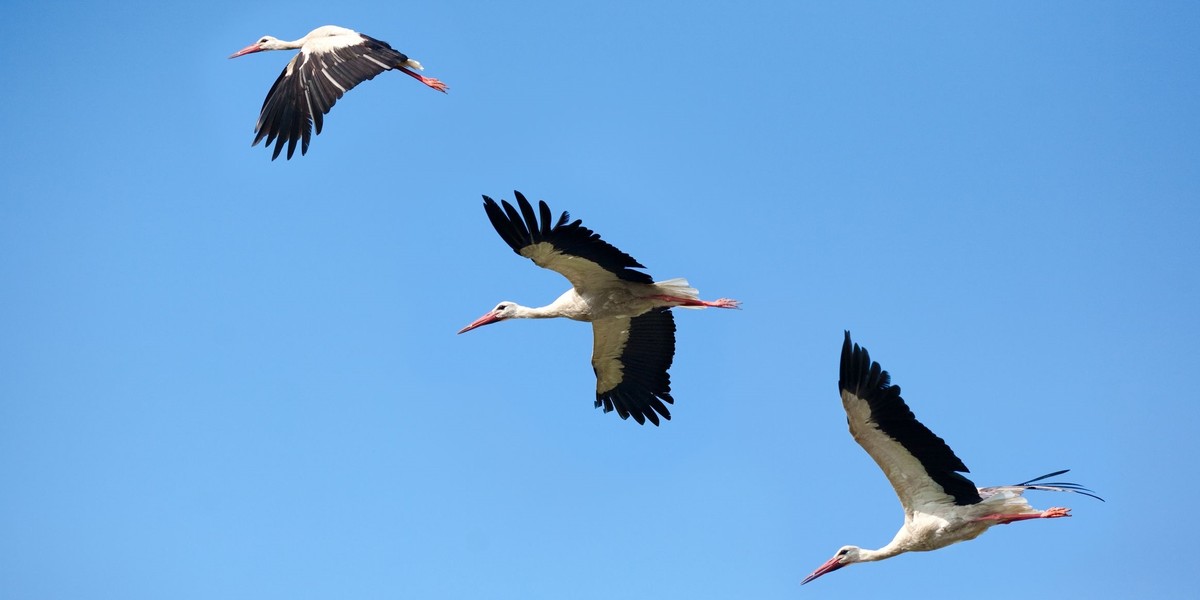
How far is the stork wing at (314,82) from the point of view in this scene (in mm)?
12562

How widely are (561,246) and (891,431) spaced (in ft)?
10.5

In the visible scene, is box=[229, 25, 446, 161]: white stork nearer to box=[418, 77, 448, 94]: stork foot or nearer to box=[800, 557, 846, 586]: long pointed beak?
box=[418, 77, 448, 94]: stork foot

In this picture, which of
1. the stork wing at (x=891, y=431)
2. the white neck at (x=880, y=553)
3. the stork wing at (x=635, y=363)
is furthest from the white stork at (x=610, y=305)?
the white neck at (x=880, y=553)

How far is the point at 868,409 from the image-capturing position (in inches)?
415

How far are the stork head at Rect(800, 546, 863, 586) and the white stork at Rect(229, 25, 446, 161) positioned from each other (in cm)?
633

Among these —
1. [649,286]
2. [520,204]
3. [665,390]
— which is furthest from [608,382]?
[520,204]

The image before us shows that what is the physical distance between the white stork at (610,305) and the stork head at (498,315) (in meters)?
0.01

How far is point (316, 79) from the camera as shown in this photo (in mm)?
12906

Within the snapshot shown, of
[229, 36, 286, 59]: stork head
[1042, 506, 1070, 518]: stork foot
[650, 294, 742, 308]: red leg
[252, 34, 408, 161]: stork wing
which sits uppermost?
[229, 36, 286, 59]: stork head

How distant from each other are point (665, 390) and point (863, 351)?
363 centimetres

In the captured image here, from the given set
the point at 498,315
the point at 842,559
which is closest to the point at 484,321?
the point at 498,315

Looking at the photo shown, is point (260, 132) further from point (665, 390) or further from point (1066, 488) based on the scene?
point (1066, 488)

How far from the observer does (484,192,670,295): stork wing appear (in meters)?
10.9

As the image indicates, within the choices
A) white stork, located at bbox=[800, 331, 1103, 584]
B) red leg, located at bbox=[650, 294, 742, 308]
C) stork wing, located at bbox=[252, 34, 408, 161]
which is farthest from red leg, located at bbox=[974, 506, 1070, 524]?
stork wing, located at bbox=[252, 34, 408, 161]
